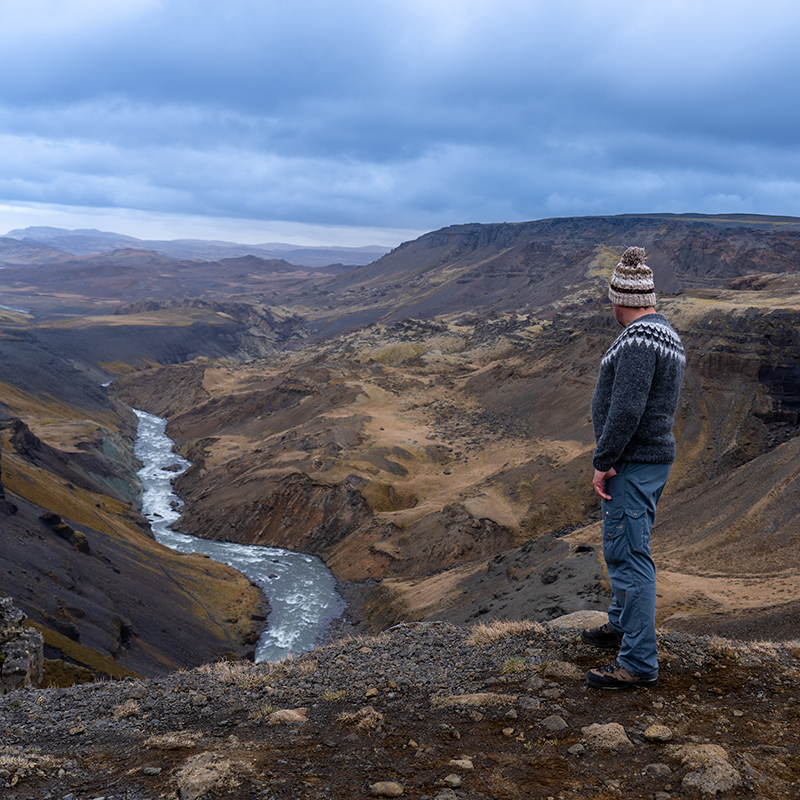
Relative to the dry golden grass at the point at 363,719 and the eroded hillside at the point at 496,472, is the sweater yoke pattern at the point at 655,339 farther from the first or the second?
the eroded hillside at the point at 496,472

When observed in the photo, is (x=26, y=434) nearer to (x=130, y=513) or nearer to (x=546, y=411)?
(x=130, y=513)

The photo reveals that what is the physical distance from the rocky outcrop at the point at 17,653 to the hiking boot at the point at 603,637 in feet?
24.0

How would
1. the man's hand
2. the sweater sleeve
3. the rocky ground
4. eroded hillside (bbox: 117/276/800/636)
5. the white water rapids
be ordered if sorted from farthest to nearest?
the white water rapids
eroded hillside (bbox: 117/276/800/636)
the man's hand
the sweater sleeve
the rocky ground

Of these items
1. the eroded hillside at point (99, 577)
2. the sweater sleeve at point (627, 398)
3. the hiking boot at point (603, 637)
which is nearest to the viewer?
the sweater sleeve at point (627, 398)

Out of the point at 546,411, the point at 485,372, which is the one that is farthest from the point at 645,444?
the point at 485,372

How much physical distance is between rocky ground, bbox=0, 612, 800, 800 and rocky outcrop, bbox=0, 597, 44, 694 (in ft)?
9.20

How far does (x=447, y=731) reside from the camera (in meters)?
4.07

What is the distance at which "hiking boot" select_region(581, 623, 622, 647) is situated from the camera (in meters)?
4.93

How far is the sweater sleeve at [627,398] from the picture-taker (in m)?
4.16

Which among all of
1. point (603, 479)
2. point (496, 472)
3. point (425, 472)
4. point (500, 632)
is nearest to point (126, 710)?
point (500, 632)

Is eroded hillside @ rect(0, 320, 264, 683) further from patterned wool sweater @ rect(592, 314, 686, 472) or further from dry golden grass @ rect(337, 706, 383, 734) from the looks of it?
patterned wool sweater @ rect(592, 314, 686, 472)

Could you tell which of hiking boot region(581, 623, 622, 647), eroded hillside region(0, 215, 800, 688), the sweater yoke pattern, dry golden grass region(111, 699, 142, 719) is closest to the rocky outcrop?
dry golden grass region(111, 699, 142, 719)

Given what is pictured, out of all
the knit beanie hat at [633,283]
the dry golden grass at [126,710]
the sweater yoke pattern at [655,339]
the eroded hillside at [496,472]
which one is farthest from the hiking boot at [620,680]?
the eroded hillside at [496,472]

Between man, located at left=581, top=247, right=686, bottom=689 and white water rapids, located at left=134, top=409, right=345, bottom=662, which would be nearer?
man, located at left=581, top=247, right=686, bottom=689
